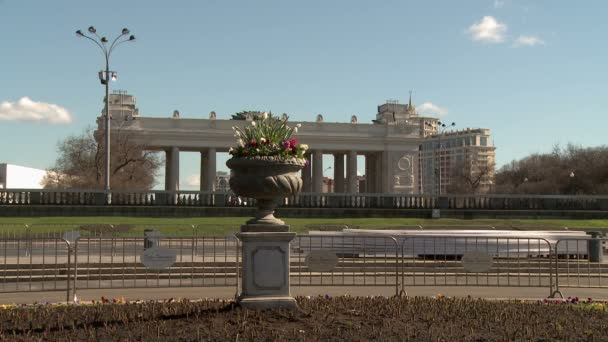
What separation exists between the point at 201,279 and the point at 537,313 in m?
9.35

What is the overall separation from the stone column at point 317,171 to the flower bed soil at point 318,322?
284ft

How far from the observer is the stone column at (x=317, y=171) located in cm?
9869

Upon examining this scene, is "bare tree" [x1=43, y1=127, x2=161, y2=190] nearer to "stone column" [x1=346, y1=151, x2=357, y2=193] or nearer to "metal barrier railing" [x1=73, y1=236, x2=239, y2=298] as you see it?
"stone column" [x1=346, y1=151, x2=357, y2=193]

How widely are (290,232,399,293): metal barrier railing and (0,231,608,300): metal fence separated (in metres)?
0.02

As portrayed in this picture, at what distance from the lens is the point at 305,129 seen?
9650 centimetres

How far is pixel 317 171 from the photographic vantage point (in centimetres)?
9869

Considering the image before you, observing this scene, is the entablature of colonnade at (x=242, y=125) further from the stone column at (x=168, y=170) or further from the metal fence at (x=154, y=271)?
the metal fence at (x=154, y=271)

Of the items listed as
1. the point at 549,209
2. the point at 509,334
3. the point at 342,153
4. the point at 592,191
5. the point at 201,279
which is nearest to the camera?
the point at 509,334

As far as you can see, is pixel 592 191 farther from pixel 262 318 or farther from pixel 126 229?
pixel 262 318

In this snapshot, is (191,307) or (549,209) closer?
(191,307)

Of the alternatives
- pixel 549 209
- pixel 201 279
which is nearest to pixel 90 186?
pixel 549 209

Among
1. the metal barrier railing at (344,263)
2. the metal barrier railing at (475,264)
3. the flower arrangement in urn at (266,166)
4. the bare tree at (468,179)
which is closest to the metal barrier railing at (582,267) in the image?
the metal barrier railing at (475,264)

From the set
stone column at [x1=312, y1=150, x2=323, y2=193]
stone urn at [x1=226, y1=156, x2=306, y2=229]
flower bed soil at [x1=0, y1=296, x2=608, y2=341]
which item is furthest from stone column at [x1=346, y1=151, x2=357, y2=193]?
stone urn at [x1=226, y1=156, x2=306, y2=229]

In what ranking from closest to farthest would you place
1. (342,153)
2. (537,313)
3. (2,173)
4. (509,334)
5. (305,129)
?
(509,334), (537,313), (305,129), (342,153), (2,173)
